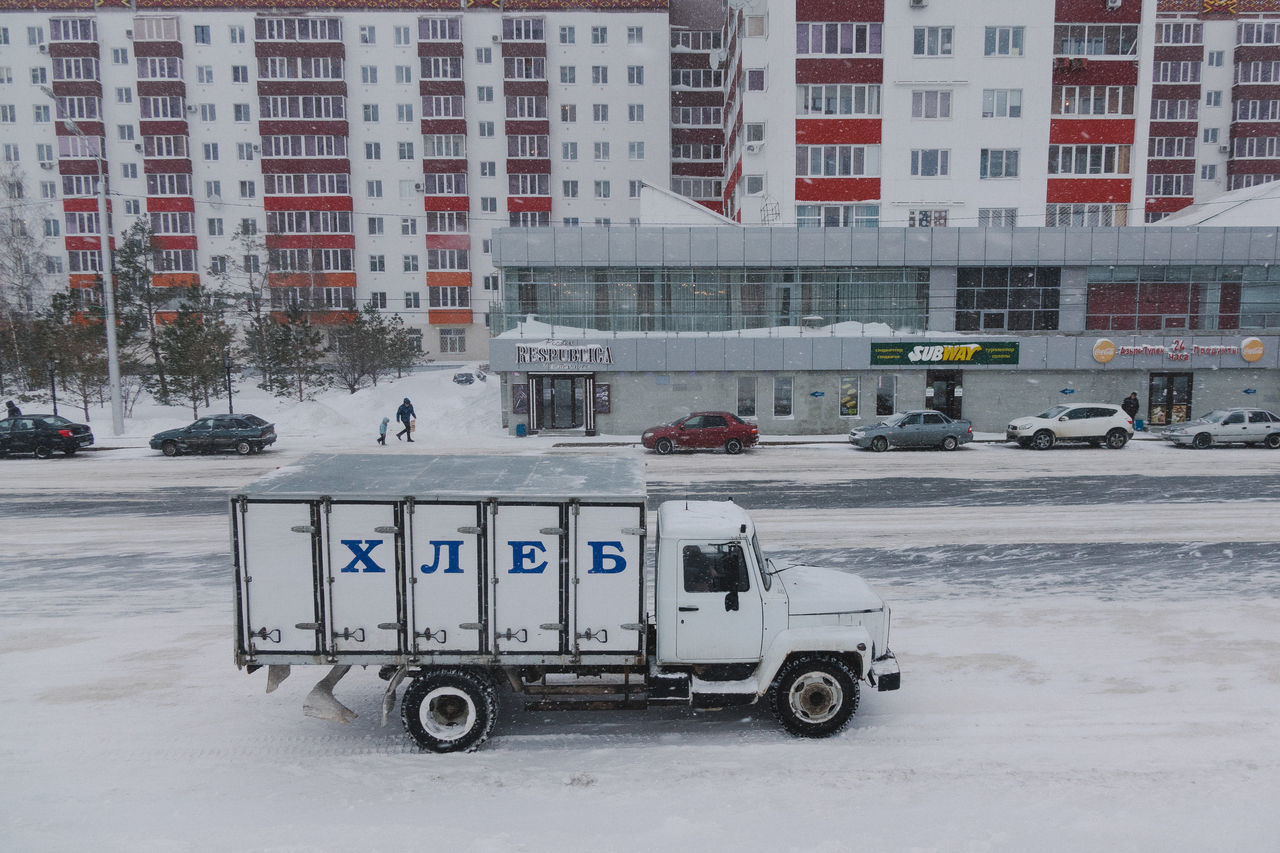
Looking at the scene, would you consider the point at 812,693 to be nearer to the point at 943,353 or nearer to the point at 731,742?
the point at 731,742

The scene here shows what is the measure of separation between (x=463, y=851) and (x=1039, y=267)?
34.6m

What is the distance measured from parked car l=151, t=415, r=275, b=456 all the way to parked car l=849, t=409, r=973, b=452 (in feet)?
71.8

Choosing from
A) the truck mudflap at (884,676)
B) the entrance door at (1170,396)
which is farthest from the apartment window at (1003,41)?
the truck mudflap at (884,676)

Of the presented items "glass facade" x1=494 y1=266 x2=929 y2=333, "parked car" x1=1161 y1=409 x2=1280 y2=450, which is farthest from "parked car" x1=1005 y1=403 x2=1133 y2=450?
"glass facade" x1=494 y1=266 x2=929 y2=333

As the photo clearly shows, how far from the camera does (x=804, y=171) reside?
116 ft

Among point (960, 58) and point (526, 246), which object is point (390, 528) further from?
point (960, 58)

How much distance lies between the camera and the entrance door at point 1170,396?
32000 millimetres

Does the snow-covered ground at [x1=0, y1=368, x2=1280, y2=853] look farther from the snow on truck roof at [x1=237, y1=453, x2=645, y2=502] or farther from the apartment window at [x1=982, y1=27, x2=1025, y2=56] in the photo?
the apartment window at [x1=982, y1=27, x2=1025, y2=56]

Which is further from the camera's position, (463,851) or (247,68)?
(247,68)

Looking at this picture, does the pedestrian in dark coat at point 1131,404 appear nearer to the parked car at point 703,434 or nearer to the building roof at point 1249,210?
the building roof at point 1249,210

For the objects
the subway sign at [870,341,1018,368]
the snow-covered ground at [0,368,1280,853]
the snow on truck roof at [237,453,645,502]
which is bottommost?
the snow-covered ground at [0,368,1280,853]

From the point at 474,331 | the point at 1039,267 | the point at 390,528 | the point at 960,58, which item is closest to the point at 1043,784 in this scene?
the point at 390,528

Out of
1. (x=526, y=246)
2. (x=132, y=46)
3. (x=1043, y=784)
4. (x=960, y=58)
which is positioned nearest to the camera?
(x=1043, y=784)

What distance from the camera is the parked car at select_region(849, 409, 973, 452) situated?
2606 cm
